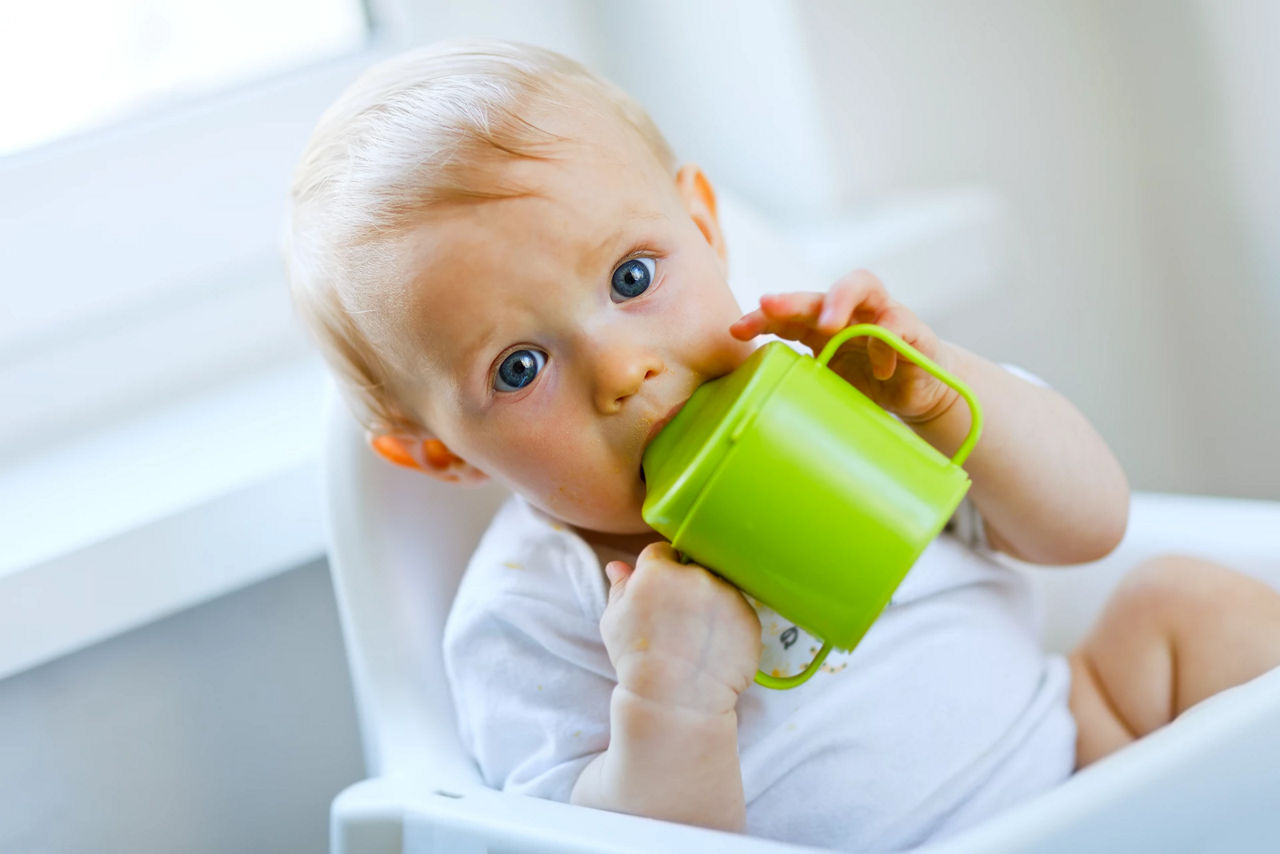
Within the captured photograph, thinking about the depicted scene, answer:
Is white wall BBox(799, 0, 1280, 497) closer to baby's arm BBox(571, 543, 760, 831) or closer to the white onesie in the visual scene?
the white onesie

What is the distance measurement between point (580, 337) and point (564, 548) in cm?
19

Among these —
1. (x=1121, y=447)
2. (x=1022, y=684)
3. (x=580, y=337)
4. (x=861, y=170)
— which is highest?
(x=580, y=337)

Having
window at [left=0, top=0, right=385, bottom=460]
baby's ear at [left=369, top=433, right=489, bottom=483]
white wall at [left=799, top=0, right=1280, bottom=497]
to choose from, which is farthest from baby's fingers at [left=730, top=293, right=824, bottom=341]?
window at [left=0, top=0, right=385, bottom=460]

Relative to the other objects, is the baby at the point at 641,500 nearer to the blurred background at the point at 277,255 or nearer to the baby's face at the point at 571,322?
the baby's face at the point at 571,322

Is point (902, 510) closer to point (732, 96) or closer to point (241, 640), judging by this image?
point (241, 640)

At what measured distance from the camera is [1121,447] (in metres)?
1.29

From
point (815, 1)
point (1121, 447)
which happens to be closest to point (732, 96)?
point (815, 1)

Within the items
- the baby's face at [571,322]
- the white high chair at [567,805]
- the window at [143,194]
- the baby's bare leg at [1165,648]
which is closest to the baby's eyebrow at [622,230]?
the baby's face at [571,322]

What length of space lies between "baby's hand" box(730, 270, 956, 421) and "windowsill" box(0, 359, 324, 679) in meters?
0.38

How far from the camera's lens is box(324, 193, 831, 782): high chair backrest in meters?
0.82

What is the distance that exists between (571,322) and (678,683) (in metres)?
0.20

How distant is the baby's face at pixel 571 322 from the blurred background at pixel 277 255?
0.26 metres

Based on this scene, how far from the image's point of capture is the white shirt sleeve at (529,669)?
0.77 meters

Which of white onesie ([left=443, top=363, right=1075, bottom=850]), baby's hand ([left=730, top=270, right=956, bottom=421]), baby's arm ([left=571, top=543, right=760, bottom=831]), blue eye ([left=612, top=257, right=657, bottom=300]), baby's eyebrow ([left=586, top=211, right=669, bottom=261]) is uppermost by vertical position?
baby's eyebrow ([left=586, top=211, right=669, bottom=261])
